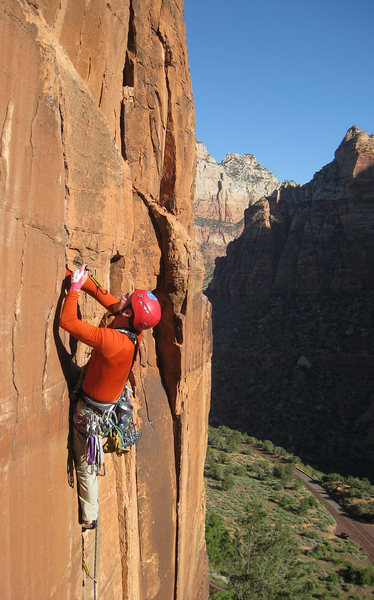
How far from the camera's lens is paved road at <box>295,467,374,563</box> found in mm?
27781

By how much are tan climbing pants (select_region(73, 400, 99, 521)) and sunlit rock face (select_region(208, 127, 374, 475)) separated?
41.0m

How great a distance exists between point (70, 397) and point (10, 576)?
1.54 meters

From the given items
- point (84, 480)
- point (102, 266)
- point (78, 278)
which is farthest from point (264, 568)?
point (78, 278)

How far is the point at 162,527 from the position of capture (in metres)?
7.27

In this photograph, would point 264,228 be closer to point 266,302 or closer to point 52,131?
point 266,302

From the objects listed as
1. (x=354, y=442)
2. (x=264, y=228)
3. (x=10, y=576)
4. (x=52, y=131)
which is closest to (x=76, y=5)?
(x=52, y=131)

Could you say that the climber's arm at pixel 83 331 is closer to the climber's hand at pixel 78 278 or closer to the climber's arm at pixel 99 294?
the climber's hand at pixel 78 278

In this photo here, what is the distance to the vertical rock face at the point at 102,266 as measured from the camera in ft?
11.6

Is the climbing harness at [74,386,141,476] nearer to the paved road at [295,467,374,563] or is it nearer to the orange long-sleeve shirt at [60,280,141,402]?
the orange long-sleeve shirt at [60,280,141,402]

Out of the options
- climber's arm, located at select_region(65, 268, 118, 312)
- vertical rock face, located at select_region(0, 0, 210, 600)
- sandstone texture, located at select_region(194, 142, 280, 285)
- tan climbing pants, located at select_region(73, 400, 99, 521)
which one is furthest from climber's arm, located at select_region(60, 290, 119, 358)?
sandstone texture, located at select_region(194, 142, 280, 285)

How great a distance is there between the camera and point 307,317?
59.2 m

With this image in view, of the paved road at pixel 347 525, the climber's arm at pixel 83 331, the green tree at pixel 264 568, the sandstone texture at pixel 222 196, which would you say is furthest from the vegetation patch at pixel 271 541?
the sandstone texture at pixel 222 196

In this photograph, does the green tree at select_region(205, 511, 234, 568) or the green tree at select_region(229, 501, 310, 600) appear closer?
the green tree at select_region(229, 501, 310, 600)

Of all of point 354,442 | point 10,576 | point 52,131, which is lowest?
point 354,442
